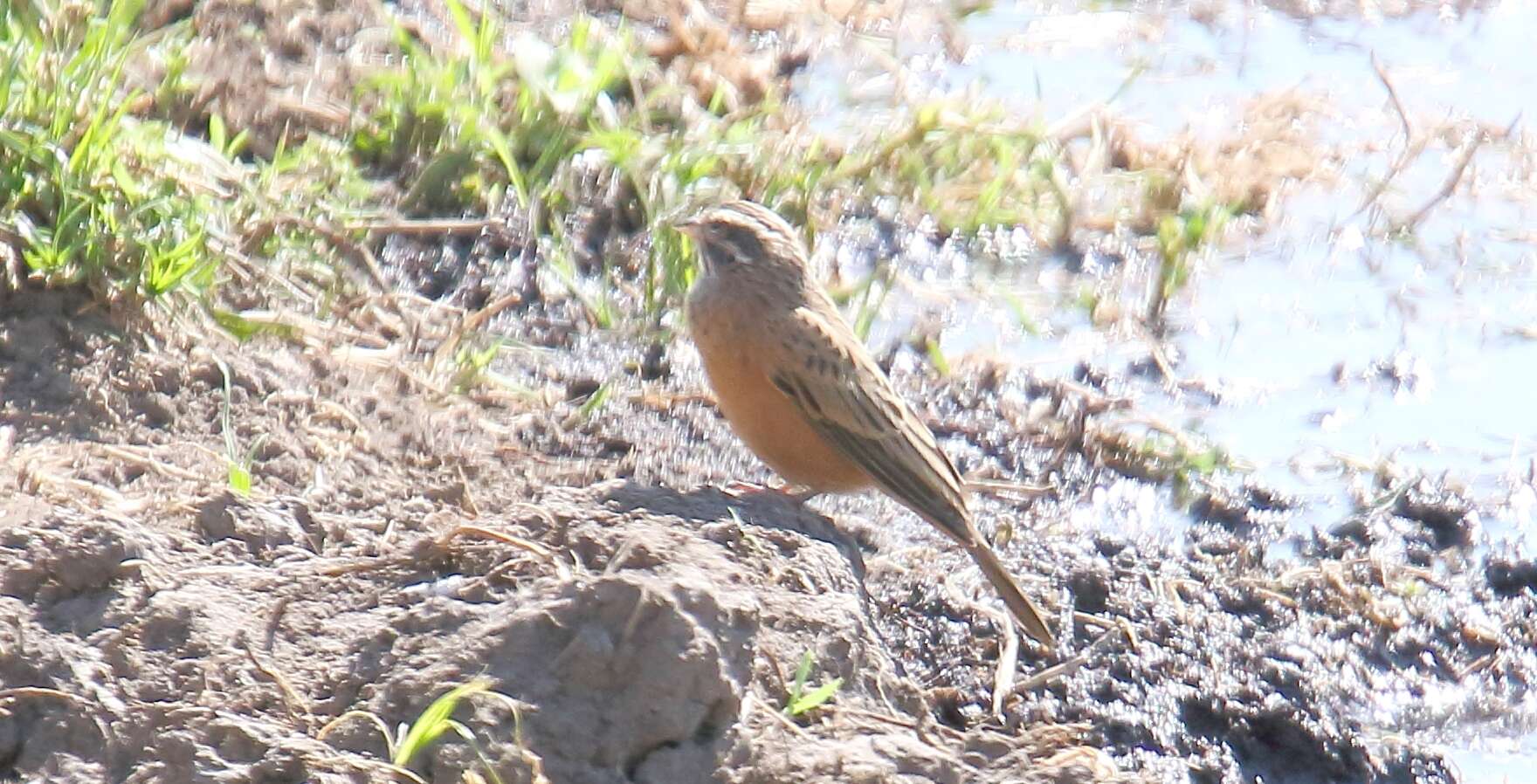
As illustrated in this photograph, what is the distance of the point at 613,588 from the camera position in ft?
15.1

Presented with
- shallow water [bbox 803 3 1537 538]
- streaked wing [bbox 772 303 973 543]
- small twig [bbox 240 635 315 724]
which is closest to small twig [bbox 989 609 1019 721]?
streaked wing [bbox 772 303 973 543]

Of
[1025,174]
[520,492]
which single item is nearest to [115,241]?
[520,492]

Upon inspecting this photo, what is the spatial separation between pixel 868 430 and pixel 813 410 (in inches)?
7.2

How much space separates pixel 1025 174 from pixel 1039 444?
5.98 ft

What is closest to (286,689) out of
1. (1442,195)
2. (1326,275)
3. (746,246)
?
(746,246)

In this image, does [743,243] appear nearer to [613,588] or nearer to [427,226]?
[427,226]

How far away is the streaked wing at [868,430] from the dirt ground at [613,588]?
1.06 ft

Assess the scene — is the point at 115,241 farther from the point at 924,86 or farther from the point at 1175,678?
the point at 924,86

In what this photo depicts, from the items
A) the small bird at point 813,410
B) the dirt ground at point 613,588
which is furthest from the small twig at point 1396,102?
the small bird at point 813,410

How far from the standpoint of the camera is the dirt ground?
4496mm

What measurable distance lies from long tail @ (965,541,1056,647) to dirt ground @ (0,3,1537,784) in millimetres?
103

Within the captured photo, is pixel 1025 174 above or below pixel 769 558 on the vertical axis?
below

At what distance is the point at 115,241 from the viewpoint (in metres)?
6.34

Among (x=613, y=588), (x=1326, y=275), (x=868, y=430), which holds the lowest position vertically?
(x=1326, y=275)
